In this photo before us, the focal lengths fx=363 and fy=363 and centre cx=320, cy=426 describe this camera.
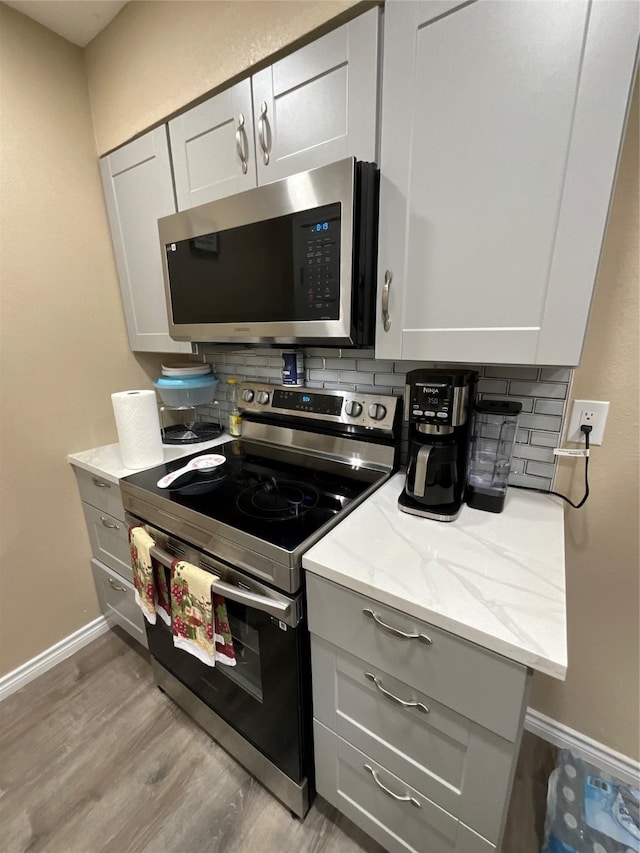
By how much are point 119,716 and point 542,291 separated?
2.02m

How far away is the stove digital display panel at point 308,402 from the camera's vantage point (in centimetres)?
139

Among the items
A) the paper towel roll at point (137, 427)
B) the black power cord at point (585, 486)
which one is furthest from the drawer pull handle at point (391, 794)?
the paper towel roll at point (137, 427)

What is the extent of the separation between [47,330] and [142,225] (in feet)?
1.88

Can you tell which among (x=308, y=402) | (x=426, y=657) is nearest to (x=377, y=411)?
(x=308, y=402)

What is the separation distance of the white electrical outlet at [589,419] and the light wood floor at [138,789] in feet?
3.67

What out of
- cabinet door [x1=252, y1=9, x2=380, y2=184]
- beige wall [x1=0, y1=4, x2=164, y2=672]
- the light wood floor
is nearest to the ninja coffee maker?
cabinet door [x1=252, y1=9, x2=380, y2=184]

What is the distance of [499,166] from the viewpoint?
78cm

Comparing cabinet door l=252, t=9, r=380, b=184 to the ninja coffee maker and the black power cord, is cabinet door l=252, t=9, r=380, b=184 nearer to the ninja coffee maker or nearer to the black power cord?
the ninja coffee maker

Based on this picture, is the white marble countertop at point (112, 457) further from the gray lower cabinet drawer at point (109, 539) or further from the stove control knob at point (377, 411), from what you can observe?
the stove control knob at point (377, 411)

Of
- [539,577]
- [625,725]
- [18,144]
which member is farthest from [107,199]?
[625,725]

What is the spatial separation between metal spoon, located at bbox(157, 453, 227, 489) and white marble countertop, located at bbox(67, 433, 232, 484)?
0.58 feet

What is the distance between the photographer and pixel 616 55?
65cm

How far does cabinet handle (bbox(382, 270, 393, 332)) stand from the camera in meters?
0.96

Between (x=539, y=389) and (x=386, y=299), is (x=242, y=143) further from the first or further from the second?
(x=539, y=389)
